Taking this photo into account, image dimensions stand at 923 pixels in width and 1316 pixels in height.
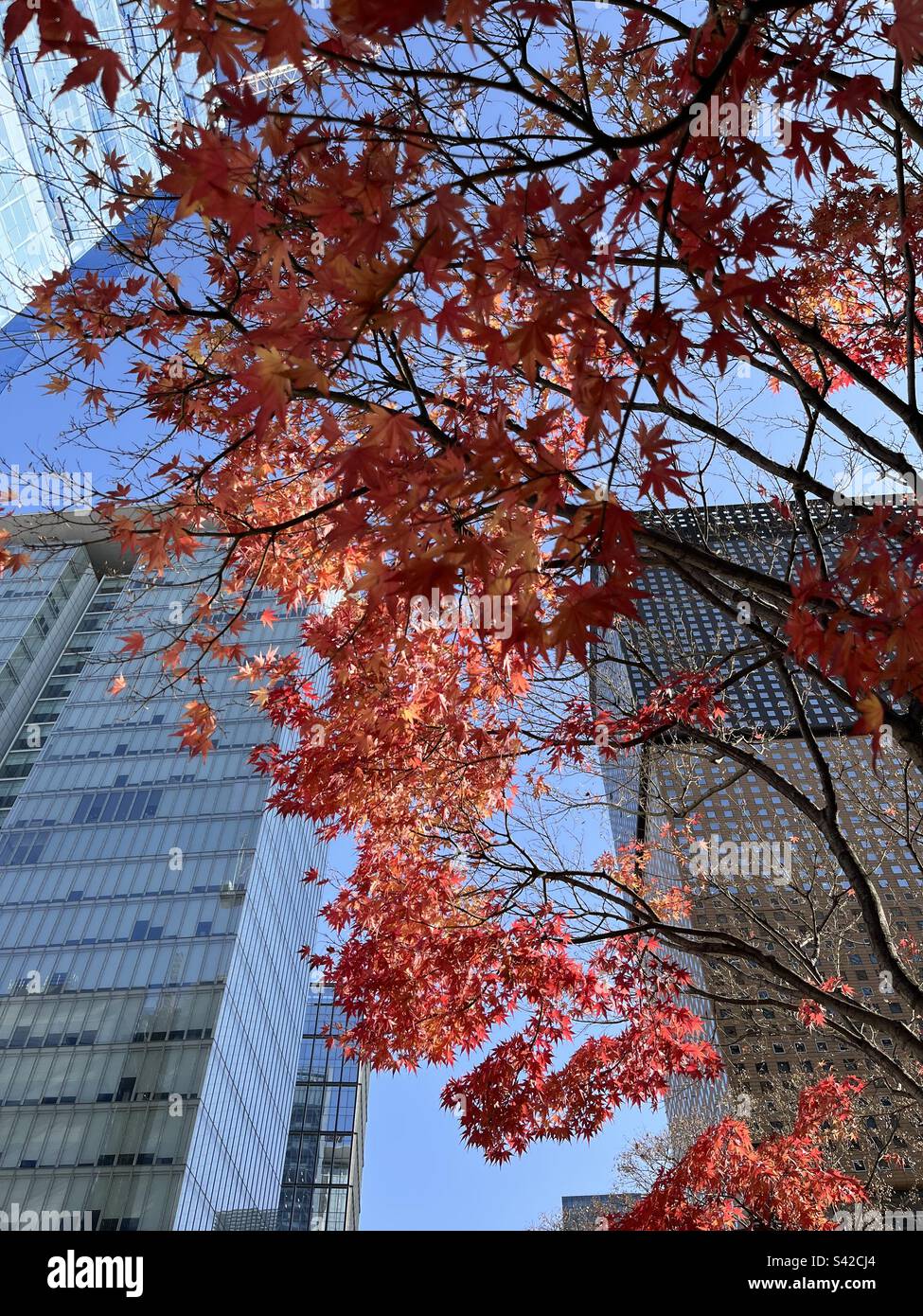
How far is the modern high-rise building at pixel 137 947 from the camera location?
3888 centimetres

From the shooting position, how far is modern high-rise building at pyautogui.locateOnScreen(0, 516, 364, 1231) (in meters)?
38.9

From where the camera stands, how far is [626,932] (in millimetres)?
5340

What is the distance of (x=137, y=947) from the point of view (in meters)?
44.7

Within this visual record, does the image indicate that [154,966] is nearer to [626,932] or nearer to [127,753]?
[127,753]

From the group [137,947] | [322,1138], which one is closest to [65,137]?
[137,947]

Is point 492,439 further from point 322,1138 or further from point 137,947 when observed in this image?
point 322,1138

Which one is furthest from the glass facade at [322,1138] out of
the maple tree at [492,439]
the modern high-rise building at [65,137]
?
the maple tree at [492,439]

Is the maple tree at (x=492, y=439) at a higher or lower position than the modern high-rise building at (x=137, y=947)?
lower

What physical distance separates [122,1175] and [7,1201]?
536 cm

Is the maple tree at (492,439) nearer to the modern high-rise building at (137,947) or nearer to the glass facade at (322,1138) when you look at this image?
the modern high-rise building at (137,947)

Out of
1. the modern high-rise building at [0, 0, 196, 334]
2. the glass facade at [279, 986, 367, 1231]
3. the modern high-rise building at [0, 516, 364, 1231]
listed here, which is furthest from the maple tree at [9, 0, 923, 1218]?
the glass facade at [279, 986, 367, 1231]

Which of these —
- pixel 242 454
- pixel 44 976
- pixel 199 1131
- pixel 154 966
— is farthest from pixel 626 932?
pixel 44 976

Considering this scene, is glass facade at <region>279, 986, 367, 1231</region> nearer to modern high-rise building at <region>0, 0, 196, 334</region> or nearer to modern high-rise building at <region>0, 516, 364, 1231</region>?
modern high-rise building at <region>0, 516, 364, 1231</region>
